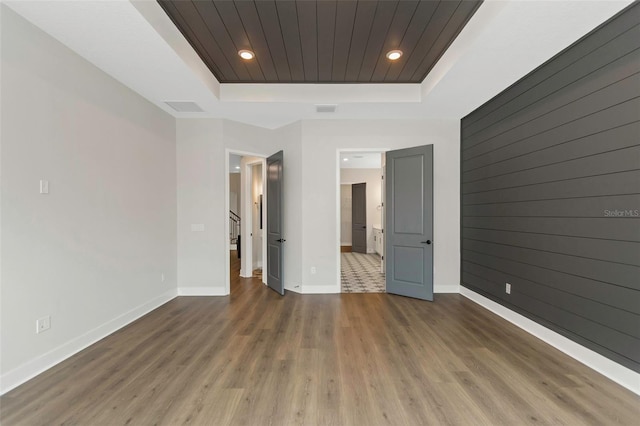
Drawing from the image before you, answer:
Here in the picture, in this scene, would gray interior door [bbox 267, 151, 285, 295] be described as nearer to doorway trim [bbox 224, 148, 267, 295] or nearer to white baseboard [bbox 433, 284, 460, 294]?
doorway trim [bbox 224, 148, 267, 295]

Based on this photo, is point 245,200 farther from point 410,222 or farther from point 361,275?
point 410,222

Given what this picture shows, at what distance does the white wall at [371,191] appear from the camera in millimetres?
9074

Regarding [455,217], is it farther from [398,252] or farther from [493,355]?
[493,355]

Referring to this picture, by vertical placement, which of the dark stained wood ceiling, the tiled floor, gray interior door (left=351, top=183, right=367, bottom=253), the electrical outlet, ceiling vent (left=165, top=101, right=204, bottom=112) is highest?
the dark stained wood ceiling

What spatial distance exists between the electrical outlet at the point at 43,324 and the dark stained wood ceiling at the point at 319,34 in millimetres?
2883

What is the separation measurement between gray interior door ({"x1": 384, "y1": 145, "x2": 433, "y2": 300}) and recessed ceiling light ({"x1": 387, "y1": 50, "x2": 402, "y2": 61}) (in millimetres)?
1461

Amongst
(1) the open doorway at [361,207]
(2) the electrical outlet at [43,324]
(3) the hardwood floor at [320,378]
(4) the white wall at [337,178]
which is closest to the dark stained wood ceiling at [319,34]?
(4) the white wall at [337,178]

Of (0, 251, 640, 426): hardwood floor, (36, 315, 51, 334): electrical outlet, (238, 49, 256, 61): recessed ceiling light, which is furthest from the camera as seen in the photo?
(238, 49, 256, 61): recessed ceiling light

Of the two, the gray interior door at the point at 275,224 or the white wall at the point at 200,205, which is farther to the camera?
the gray interior door at the point at 275,224

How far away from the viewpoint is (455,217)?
4512mm

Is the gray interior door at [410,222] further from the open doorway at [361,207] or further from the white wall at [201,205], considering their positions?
the open doorway at [361,207]

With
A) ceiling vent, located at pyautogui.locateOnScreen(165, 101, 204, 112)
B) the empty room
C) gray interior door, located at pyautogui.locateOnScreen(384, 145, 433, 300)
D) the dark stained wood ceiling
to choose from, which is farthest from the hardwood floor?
the dark stained wood ceiling

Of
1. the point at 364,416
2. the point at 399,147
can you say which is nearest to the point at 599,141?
the point at 399,147

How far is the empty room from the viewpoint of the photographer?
2.08m
